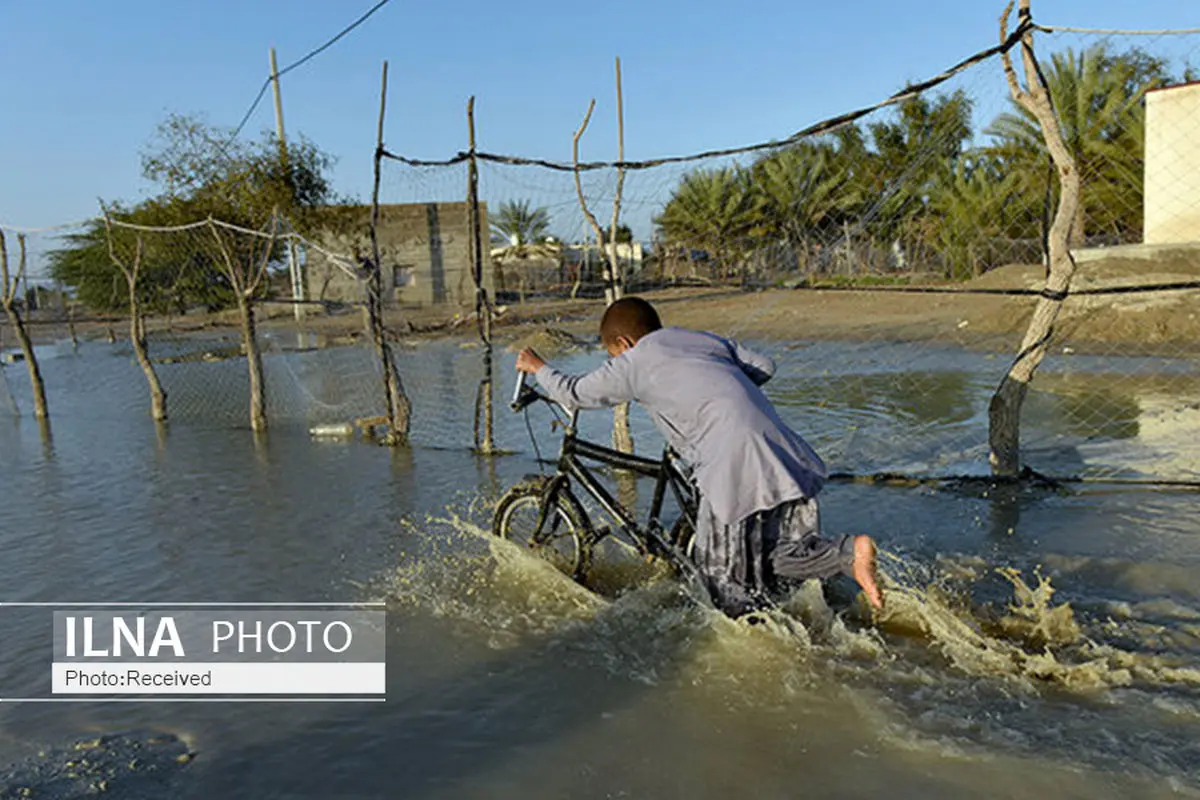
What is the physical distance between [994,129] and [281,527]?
23.2 m

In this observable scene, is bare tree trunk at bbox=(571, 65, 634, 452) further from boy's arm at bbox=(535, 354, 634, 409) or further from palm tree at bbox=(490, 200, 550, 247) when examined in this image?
palm tree at bbox=(490, 200, 550, 247)

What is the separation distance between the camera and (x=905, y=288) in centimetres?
773

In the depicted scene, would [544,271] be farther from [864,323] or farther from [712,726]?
[712,726]

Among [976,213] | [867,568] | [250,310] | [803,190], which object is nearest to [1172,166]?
[976,213]

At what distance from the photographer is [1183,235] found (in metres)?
18.0

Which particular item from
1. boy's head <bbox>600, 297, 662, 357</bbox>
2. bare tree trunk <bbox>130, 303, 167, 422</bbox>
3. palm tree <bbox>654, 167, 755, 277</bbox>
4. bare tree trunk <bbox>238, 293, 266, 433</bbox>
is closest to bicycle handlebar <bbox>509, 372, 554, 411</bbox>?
boy's head <bbox>600, 297, 662, 357</bbox>

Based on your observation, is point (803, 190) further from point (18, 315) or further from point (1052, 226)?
point (1052, 226)

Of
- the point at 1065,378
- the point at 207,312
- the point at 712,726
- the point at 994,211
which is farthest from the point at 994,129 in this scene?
the point at 207,312

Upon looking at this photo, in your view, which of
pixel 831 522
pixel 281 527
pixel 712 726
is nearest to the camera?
pixel 712 726

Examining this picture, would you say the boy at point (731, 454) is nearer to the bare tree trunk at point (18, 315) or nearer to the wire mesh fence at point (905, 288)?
the wire mesh fence at point (905, 288)

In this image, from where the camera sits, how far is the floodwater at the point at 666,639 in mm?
3480

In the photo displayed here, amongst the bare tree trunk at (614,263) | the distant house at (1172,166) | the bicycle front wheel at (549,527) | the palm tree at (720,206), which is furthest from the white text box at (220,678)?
the palm tree at (720,206)

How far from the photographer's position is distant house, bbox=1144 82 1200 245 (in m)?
17.2

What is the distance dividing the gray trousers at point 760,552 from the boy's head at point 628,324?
0.86 meters
